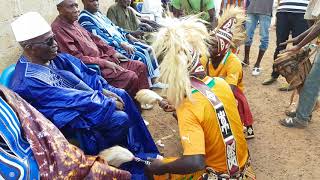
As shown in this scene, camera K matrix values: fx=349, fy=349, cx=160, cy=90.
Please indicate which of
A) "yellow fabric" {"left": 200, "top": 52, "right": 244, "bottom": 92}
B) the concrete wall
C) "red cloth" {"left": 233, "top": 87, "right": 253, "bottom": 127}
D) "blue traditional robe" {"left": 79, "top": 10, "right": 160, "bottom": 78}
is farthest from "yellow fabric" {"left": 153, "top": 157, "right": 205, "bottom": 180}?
the concrete wall

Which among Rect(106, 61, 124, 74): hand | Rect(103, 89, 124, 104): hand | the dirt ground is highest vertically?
Rect(106, 61, 124, 74): hand

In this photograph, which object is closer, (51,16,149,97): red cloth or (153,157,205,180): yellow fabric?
(153,157,205,180): yellow fabric

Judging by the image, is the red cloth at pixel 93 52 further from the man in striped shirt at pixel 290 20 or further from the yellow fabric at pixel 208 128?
the man in striped shirt at pixel 290 20

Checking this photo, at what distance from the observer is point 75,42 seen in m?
3.82

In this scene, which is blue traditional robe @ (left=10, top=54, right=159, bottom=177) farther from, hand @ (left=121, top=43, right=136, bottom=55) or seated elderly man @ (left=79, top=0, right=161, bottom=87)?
hand @ (left=121, top=43, right=136, bottom=55)

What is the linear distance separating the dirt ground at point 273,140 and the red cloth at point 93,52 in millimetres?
606

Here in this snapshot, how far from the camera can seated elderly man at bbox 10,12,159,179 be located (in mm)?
2645

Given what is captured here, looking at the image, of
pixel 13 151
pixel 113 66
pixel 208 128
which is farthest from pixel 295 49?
pixel 13 151

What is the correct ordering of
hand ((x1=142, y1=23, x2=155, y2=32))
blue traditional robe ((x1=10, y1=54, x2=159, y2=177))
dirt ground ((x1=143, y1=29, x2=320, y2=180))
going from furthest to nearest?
1. hand ((x1=142, y1=23, x2=155, y2=32))
2. dirt ground ((x1=143, y1=29, x2=320, y2=180))
3. blue traditional robe ((x1=10, y1=54, x2=159, y2=177))

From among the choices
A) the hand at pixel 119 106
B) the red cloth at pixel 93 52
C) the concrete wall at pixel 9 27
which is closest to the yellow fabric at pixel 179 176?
the hand at pixel 119 106

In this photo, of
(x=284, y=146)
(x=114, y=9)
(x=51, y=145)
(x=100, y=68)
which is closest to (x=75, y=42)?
(x=100, y=68)

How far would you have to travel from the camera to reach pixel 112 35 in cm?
464

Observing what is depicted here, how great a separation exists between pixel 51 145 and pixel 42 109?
24.7 inches

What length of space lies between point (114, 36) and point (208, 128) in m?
2.84
